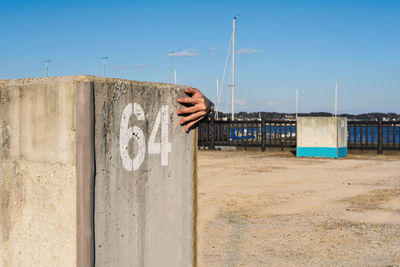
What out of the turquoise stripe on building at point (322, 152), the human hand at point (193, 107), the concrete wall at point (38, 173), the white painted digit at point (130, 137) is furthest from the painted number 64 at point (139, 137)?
the turquoise stripe on building at point (322, 152)

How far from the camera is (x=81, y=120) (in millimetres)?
2627

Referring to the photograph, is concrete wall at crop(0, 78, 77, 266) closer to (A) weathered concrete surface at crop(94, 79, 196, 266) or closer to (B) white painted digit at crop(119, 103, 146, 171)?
(A) weathered concrete surface at crop(94, 79, 196, 266)

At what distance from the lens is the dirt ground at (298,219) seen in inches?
217

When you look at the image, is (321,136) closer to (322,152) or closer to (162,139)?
(322,152)

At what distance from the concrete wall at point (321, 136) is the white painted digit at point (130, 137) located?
17275 millimetres

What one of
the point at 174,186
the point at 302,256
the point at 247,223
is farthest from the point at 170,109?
the point at 247,223

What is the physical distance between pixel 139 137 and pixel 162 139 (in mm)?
248

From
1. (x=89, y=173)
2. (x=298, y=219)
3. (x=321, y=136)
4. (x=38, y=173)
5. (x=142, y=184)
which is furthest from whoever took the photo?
(x=321, y=136)

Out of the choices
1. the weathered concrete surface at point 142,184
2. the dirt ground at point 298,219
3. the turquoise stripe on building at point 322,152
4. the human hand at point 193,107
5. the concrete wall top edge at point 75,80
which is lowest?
the dirt ground at point 298,219

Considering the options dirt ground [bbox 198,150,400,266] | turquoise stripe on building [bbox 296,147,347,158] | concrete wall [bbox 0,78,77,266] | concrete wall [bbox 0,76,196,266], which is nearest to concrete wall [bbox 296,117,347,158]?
turquoise stripe on building [bbox 296,147,347,158]

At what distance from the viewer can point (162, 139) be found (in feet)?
10.8

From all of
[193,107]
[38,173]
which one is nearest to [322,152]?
[193,107]

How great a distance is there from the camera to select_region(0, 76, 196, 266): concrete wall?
2666 mm

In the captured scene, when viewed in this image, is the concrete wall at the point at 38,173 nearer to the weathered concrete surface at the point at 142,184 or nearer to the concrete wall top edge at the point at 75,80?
the concrete wall top edge at the point at 75,80
